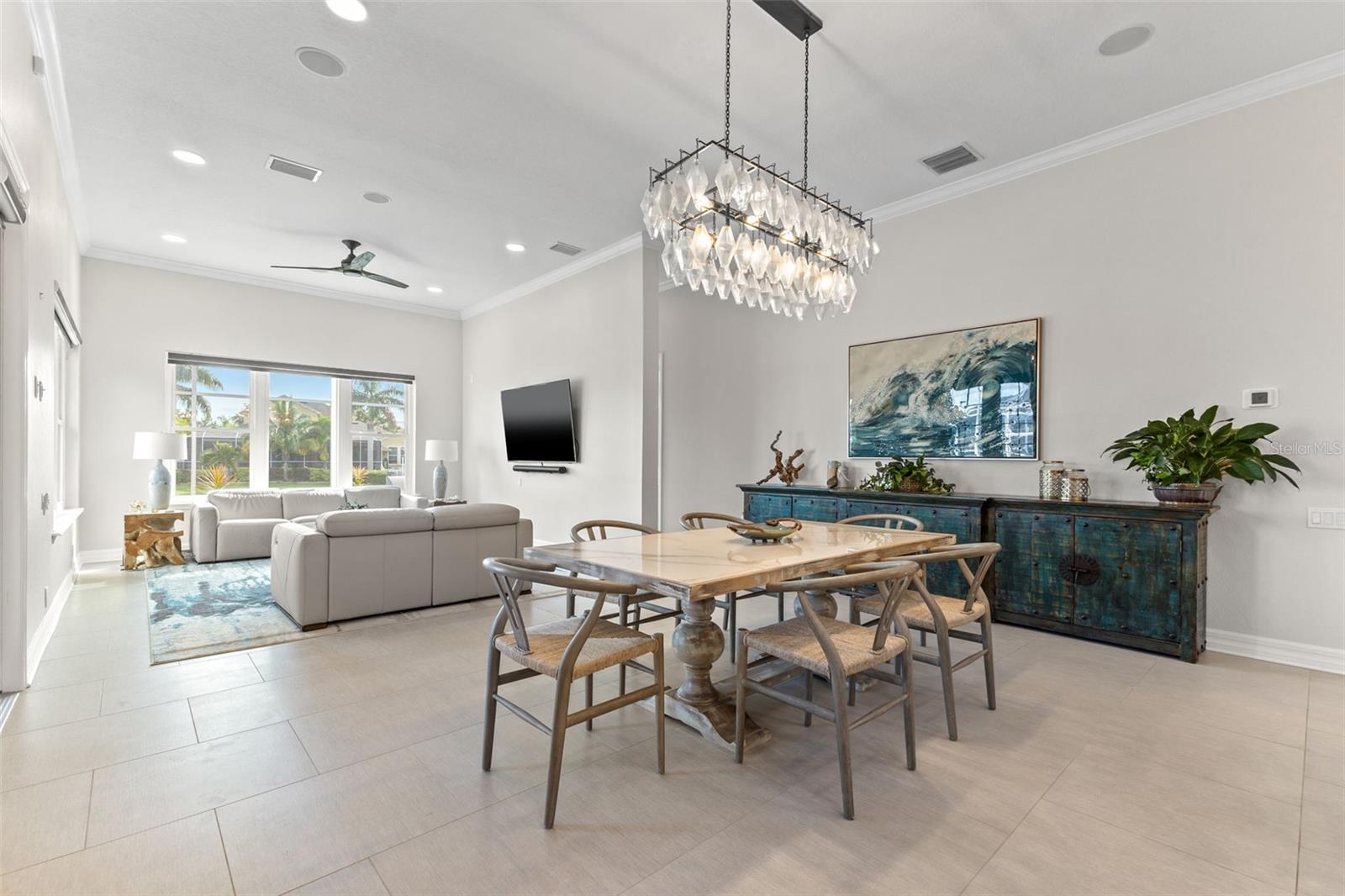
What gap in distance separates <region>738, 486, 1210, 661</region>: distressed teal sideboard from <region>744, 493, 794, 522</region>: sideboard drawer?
3.31 feet

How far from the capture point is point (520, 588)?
7.36 ft

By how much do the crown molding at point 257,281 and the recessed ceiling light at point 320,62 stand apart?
478 cm

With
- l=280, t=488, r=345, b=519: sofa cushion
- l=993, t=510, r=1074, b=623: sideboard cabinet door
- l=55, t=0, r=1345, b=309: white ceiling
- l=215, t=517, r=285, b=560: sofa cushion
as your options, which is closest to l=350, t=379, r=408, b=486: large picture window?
l=280, t=488, r=345, b=519: sofa cushion

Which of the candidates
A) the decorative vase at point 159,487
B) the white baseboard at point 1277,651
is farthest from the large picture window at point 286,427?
the white baseboard at point 1277,651

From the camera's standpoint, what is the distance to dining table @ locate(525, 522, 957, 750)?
2.09 meters

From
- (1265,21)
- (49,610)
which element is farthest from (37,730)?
(1265,21)

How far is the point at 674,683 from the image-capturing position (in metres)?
2.97

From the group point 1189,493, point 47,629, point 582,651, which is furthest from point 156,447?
point 1189,493

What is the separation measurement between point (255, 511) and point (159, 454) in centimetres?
105

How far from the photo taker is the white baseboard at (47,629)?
317 cm

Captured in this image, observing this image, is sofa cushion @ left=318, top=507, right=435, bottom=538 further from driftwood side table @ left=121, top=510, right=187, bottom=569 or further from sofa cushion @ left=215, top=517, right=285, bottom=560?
driftwood side table @ left=121, top=510, right=187, bottom=569

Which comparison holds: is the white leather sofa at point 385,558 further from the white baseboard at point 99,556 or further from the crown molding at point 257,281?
the crown molding at point 257,281

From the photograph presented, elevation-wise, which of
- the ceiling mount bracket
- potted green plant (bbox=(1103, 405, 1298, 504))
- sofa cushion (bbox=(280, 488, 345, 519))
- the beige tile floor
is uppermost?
the ceiling mount bracket

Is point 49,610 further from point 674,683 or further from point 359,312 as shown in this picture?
point 359,312
